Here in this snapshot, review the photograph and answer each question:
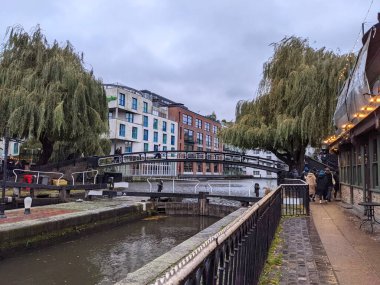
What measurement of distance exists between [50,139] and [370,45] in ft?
61.6

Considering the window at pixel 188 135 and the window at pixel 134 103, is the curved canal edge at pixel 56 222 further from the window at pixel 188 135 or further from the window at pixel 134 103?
the window at pixel 188 135

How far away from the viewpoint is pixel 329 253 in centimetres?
631

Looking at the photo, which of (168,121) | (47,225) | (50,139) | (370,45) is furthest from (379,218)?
(168,121)

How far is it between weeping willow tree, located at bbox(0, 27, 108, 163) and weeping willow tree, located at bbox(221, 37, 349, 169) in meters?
8.50

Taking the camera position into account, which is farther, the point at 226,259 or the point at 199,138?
the point at 199,138

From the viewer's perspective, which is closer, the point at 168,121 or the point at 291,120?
the point at 291,120

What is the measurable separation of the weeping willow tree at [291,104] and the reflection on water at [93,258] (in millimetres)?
7930

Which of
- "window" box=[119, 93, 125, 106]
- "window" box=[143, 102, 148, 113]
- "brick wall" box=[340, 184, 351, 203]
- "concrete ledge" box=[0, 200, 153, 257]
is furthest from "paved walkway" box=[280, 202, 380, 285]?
"window" box=[143, 102, 148, 113]

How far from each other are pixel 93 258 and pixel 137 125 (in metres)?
44.6

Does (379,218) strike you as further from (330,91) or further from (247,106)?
(247,106)

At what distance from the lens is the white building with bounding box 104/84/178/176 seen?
50.7 meters

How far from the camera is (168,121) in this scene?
214 feet

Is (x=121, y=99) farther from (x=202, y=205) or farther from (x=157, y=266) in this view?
(x=157, y=266)

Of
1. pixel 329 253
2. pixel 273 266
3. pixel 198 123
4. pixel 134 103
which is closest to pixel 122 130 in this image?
pixel 134 103
